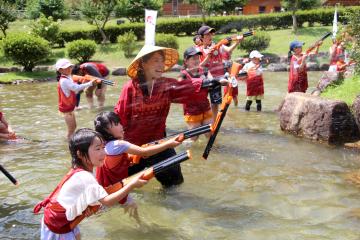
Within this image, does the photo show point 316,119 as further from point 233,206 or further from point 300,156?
point 233,206

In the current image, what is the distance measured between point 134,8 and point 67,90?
85.2 ft

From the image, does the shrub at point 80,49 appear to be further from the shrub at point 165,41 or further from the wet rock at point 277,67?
the wet rock at point 277,67

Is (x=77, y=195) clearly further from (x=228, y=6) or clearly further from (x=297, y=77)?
(x=228, y=6)

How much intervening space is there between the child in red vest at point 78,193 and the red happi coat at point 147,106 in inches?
58.9

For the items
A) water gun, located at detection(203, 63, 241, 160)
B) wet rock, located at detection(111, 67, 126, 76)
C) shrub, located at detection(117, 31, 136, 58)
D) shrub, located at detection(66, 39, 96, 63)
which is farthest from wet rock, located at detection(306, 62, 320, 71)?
water gun, located at detection(203, 63, 241, 160)

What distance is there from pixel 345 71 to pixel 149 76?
301 inches

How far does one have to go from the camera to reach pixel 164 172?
216 inches

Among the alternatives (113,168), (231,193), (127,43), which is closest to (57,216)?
(113,168)

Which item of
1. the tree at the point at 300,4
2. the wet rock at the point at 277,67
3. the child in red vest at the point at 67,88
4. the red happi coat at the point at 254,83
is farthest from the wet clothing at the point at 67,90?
the tree at the point at 300,4

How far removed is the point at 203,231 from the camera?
4.86 meters

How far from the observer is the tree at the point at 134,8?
32438 mm

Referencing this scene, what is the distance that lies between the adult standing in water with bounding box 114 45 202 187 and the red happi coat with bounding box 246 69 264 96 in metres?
5.69

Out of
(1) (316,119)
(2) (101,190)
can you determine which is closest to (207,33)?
(1) (316,119)

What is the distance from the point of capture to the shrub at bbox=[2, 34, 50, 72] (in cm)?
2069
